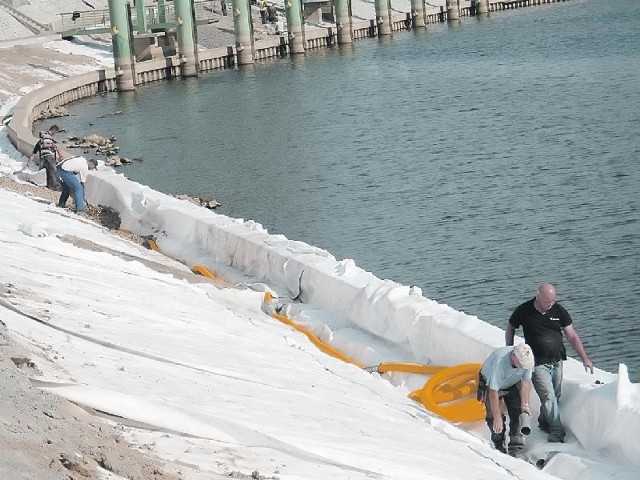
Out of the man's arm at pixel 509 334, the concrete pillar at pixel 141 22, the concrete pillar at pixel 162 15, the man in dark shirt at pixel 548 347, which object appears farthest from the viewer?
the concrete pillar at pixel 162 15

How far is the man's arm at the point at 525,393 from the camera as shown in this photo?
12.8 metres

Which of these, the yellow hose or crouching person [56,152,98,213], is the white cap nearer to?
the yellow hose

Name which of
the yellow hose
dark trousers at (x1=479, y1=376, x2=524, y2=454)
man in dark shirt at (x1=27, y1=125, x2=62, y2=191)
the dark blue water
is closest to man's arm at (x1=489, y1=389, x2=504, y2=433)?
dark trousers at (x1=479, y1=376, x2=524, y2=454)

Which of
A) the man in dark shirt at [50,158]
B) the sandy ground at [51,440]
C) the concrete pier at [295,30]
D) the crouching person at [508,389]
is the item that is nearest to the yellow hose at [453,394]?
the crouching person at [508,389]

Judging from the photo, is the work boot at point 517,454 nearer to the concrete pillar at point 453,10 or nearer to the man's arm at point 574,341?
the man's arm at point 574,341

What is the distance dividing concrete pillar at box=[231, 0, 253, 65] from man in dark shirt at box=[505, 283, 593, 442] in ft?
241

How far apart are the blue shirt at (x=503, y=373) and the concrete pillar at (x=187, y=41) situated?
6844cm

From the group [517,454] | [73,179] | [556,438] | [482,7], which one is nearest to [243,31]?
[482,7]

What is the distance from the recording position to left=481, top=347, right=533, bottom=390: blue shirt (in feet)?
41.8

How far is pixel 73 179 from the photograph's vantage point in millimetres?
25547

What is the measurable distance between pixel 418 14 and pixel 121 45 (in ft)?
119

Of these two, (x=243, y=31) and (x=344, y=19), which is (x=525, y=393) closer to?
(x=243, y=31)

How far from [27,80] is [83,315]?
191 feet

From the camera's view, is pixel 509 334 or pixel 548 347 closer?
pixel 548 347
